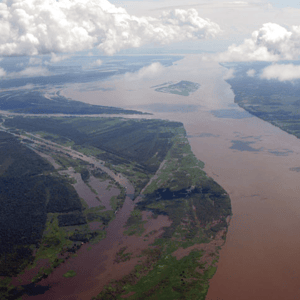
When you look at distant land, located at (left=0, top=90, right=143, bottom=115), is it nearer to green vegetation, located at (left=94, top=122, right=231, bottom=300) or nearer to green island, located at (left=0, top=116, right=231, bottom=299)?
green island, located at (left=0, top=116, right=231, bottom=299)

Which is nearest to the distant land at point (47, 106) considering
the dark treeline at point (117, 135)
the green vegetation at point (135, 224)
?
the dark treeline at point (117, 135)

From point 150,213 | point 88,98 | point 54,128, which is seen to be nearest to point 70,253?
point 150,213

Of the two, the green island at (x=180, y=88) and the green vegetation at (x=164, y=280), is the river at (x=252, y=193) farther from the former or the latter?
the green island at (x=180, y=88)

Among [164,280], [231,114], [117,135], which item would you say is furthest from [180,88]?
[164,280]

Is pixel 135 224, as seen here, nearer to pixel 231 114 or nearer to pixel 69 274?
pixel 69 274

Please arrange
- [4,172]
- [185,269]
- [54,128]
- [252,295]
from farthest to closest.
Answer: [54,128], [4,172], [185,269], [252,295]

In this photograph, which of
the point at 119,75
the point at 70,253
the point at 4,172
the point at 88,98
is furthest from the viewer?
the point at 119,75

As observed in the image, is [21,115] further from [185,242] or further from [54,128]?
[185,242]
